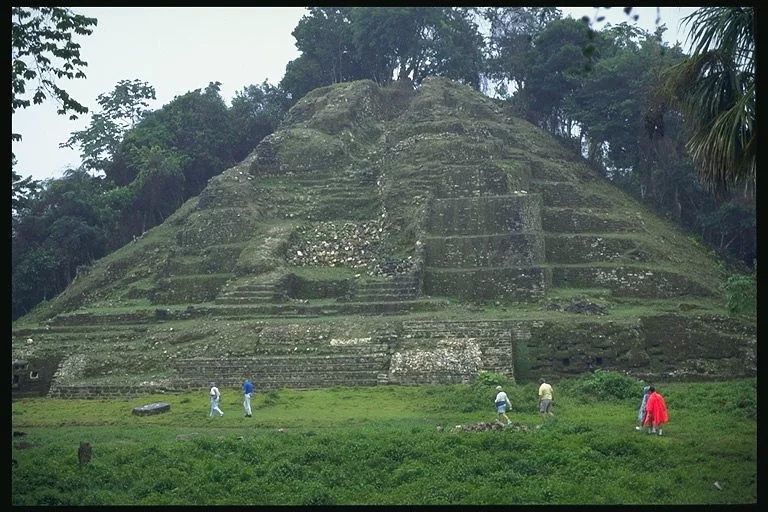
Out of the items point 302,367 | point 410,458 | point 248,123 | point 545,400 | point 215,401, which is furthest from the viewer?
point 248,123

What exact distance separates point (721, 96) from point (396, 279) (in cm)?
1907

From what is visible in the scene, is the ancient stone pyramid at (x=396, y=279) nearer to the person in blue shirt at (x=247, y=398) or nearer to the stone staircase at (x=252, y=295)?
the stone staircase at (x=252, y=295)

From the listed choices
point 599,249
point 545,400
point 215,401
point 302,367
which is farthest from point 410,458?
point 599,249

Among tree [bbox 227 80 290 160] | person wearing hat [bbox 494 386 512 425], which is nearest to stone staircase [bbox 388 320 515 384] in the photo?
person wearing hat [bbox 494 386 512 425]

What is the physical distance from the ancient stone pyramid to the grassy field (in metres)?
4.17

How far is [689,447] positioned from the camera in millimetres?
15727

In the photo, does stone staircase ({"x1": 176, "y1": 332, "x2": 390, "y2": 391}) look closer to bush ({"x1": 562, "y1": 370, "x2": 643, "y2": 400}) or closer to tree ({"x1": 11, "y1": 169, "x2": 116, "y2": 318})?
bush ({"x1": 562, "y1": 370, "x2": 643, "y2": 400})

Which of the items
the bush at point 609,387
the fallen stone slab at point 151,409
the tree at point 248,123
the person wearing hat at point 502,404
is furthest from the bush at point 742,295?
the tree at point 248,123

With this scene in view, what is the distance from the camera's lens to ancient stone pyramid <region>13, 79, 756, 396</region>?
2575 cm

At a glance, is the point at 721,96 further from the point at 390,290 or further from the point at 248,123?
the point at 248,123

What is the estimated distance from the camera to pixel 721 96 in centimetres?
1305

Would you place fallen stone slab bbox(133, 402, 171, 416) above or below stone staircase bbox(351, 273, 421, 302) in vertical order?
below

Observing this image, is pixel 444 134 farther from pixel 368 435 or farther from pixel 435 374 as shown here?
pixel 368 435

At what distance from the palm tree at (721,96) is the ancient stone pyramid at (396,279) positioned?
40.5 ft
